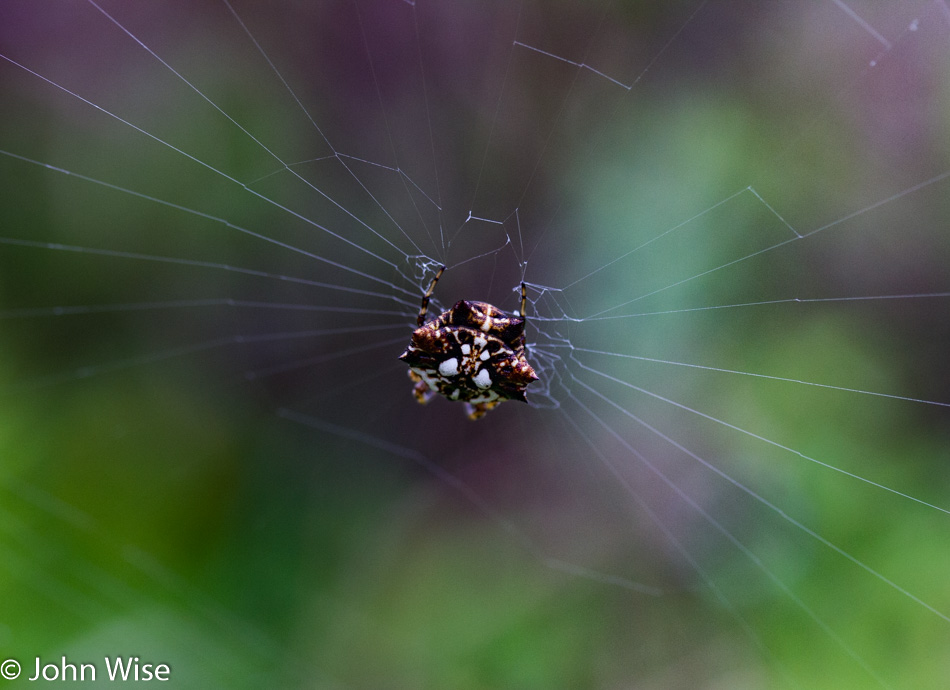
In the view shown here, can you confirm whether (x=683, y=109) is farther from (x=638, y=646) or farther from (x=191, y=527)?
(x=191, y=527)

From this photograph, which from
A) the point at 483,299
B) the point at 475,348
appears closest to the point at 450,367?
the point at 475,348

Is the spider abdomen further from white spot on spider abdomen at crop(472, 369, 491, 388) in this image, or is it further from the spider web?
the spider web

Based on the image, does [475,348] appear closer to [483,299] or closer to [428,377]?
[428,377]

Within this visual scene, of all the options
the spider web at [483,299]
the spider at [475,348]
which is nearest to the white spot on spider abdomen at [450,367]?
the spider at [475,348]

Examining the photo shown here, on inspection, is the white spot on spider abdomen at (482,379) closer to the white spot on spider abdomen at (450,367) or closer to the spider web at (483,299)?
the white spot on spider abdomen at (450,367)

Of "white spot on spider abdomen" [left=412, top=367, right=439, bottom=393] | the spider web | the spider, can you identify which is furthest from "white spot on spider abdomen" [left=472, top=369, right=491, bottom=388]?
the spider web
